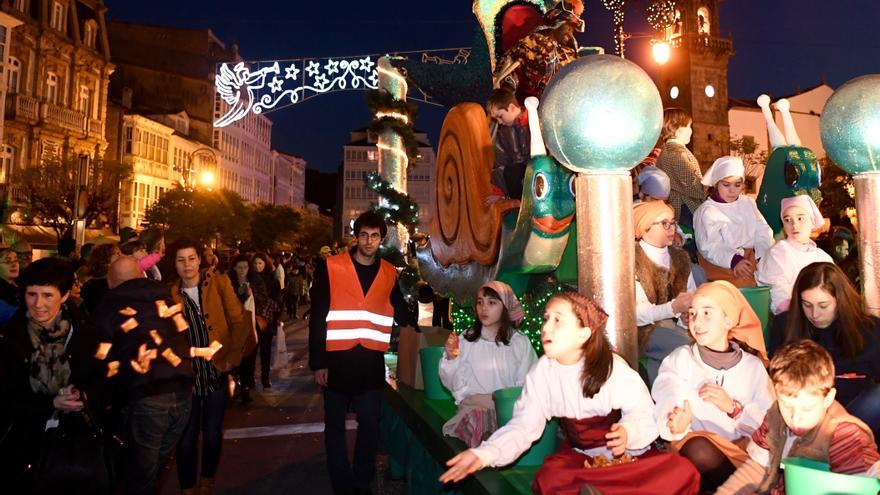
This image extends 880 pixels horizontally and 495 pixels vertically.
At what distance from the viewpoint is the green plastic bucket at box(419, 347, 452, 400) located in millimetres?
4816

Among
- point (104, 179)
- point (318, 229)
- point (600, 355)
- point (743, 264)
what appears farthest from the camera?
point (318, 229)

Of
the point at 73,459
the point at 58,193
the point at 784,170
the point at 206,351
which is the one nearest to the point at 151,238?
the point at 206,351

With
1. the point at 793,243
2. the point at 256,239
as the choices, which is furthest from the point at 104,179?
the point at 793,243

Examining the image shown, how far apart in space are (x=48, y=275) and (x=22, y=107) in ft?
100

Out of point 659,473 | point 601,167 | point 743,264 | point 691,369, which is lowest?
point 659,473

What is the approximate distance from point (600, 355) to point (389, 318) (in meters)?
2.30

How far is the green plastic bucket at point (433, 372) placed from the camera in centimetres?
482

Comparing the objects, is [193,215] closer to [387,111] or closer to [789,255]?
[387,111]

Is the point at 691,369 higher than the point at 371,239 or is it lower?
lower

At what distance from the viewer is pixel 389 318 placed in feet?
Answer: 15.7

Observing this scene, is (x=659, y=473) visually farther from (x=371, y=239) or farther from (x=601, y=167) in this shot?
(x=371, y=239)

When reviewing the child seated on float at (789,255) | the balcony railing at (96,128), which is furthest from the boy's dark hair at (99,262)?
the balcony railing at (96,128)

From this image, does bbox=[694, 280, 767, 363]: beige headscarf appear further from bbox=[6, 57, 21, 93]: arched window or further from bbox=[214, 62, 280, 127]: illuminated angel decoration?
bbox=[6, 57, 21, 93]: arched window

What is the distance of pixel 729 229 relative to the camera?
422 cm
